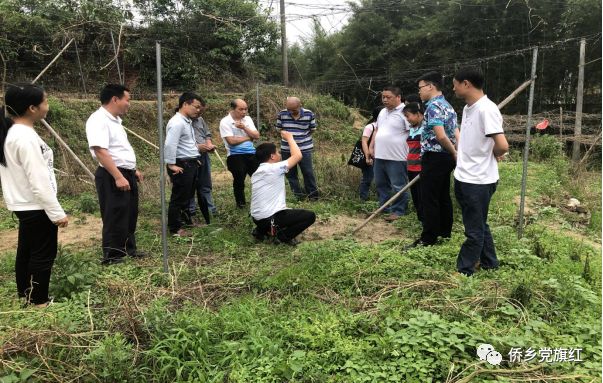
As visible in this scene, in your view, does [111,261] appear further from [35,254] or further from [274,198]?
[274,198]

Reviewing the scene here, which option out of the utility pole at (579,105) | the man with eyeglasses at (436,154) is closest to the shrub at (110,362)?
the man with eyeglasses at (436,154)

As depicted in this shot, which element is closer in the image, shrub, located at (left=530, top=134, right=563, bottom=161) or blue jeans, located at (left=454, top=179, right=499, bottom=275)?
blue jeans, located at (left=454, top=179, right=499, bottom=275)

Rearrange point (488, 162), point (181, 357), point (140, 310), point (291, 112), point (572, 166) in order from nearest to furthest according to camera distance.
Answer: point (181, 357) → point (140, 310) → point (488, 162) → point (291, 112) → point (572, 166)

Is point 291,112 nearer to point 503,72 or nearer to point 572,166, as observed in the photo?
point 572,166

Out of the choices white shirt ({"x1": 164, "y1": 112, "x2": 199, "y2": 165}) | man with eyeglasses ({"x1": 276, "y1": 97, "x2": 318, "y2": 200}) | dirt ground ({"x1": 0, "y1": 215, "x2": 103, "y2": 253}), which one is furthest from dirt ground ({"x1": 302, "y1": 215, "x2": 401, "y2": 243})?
dirt ground ({"x1": 0, "y1": 215, "x2": 103, "y2": 253})

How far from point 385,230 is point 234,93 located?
11.2 metres

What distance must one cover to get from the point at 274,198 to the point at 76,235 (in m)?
2.45

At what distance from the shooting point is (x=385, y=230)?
191 inches

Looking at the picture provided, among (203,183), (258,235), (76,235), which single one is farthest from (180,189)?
(76,235)

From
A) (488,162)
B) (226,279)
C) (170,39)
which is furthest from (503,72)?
(226,279)

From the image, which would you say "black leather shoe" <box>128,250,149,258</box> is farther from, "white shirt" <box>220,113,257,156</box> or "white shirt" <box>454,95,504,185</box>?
"white shirt" <box>454,95,504,185</box>

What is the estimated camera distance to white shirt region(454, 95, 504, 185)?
2977 mm

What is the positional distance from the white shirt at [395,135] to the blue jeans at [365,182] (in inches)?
39.7

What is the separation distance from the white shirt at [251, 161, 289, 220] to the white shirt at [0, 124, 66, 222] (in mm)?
1795
